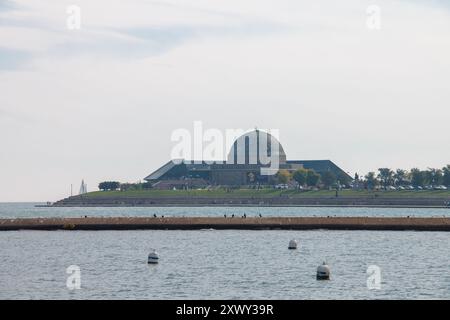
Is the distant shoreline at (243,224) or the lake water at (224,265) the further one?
the distant shoreline at (243,224)

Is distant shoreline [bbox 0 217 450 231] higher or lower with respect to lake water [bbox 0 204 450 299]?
higher

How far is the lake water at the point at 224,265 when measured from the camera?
196 feet

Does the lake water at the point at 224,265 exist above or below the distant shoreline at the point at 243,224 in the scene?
below

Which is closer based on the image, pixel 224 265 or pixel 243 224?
pixel 224 265

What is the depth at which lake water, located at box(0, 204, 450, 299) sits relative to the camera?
196ft

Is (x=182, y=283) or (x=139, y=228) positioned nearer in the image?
(x=182, y=283)

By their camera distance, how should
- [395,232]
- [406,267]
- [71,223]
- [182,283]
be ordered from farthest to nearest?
1. [71,223]
2. [395,232]
3. [406,267]
4. [182,283]

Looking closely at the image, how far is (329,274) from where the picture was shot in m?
67.2

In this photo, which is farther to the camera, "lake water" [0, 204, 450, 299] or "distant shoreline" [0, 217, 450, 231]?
"distant shoreline" [0, 217, 450, 231]

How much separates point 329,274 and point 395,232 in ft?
205

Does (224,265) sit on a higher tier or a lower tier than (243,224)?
lower

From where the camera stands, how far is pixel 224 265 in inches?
3054
